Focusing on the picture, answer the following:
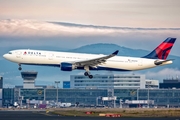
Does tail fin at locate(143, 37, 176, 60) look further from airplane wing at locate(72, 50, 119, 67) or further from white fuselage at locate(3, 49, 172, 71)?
airplane wing at locate(72, 50, 119, 67)

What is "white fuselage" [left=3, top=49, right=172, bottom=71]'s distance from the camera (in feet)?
450

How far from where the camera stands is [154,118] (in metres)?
118

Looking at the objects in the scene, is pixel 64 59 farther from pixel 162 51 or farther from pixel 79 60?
pixel 162 51

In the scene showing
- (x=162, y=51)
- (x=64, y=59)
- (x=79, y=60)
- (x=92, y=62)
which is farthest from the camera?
(x=162, y=51)

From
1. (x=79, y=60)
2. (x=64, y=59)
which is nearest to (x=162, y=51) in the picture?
(x=79, y=60)

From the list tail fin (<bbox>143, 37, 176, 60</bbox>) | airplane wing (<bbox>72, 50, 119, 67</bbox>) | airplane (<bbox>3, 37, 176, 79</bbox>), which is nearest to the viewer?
airplane (<bbox>3, 37, 176, 79</bbox>)

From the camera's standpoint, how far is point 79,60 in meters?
139

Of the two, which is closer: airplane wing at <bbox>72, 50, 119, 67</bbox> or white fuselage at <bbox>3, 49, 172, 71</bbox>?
white fuselage at <bbox>3, 49, 172, 71</bbox>

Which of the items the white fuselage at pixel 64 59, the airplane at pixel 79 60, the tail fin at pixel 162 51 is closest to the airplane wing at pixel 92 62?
the airplane at pixel 79 60

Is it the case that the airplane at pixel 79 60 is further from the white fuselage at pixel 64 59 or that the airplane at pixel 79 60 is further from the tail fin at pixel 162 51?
the tail fin at pixel 162 51

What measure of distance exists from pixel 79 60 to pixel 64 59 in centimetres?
295

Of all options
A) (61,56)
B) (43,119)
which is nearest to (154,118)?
(43,119)

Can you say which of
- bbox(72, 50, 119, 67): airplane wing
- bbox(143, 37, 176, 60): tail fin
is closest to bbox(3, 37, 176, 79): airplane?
bbox(72, 50, 119, 67): airplane wing

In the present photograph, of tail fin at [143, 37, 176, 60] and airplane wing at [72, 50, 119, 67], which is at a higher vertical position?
tail fin at [143, 37, 176, 60]
